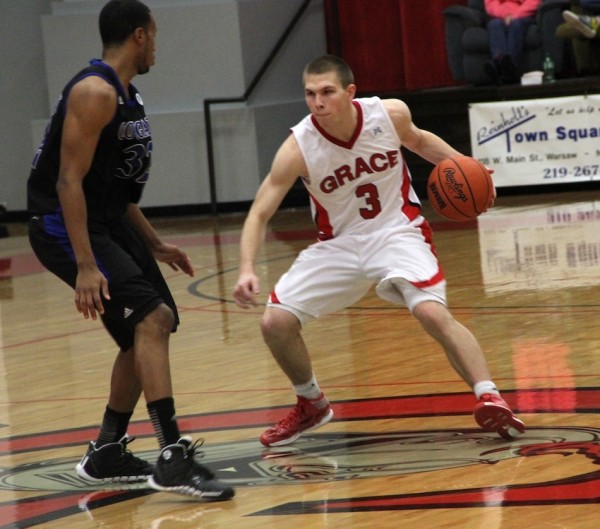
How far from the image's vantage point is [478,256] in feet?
32.4

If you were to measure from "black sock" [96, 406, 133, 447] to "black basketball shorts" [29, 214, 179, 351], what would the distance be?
245 mm

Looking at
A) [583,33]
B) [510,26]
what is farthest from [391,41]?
[583,33]

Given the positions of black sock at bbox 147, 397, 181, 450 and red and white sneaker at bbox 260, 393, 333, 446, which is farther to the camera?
red and white sneaker at bbox 260, 393, 333, 446

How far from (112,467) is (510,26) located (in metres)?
10.6

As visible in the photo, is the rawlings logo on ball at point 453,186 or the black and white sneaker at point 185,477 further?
the rawlings logo on ball at point 453,186

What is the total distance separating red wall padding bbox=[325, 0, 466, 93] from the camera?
1630 centimetres

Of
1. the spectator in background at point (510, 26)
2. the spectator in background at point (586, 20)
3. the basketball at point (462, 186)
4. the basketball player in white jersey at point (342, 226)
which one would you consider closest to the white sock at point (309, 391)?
the basketball player in white jersey at point (342, 226)

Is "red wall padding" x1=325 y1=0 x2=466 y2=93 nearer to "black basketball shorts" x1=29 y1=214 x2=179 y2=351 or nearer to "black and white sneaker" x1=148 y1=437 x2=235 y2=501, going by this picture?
"black basketball shorts" x1=29 y1=214 x2=179 y2=351

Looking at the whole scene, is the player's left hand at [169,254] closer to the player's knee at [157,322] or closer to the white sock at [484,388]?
the player's knee at [157,322]

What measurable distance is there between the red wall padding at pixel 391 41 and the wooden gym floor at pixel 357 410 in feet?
21.5

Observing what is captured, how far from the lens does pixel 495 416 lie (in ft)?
15.1

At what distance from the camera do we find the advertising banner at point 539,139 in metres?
13.2

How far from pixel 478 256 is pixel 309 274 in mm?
5047

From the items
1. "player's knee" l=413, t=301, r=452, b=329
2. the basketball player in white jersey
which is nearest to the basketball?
the basketball player in white jersey
